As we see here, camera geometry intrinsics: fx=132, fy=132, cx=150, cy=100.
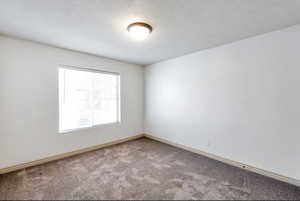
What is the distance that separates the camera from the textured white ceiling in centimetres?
154

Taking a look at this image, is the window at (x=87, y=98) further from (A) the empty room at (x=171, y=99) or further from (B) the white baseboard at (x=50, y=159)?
(B) the white baseboard at (x=50, y=159)

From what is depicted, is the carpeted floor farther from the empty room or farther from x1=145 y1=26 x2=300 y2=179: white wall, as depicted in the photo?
x1=145 y1=26 x2=300 y2=179: white wall

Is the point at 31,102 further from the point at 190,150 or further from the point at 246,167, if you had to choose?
the point at 246,167

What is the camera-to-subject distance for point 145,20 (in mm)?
1837

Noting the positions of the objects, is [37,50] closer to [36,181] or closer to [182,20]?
[36,181]

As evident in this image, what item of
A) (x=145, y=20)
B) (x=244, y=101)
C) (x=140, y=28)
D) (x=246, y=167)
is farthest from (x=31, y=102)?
(x=246, y=167)

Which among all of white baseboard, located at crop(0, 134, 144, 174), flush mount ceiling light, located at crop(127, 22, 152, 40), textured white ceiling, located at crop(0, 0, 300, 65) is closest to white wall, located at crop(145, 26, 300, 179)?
textured white ceiling, located at crop(0, 0, 300, 65)

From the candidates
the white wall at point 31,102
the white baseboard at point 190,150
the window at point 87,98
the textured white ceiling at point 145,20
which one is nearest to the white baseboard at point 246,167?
the white baseboard at point 190,150

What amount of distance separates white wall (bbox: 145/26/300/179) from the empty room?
2 centimetres

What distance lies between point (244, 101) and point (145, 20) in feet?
7.21

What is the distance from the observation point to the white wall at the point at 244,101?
6.59 ft

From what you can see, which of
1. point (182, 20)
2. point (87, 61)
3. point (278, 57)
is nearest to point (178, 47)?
point (182, 20)

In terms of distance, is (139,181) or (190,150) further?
(190,150)

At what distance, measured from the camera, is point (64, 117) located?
293 cm
